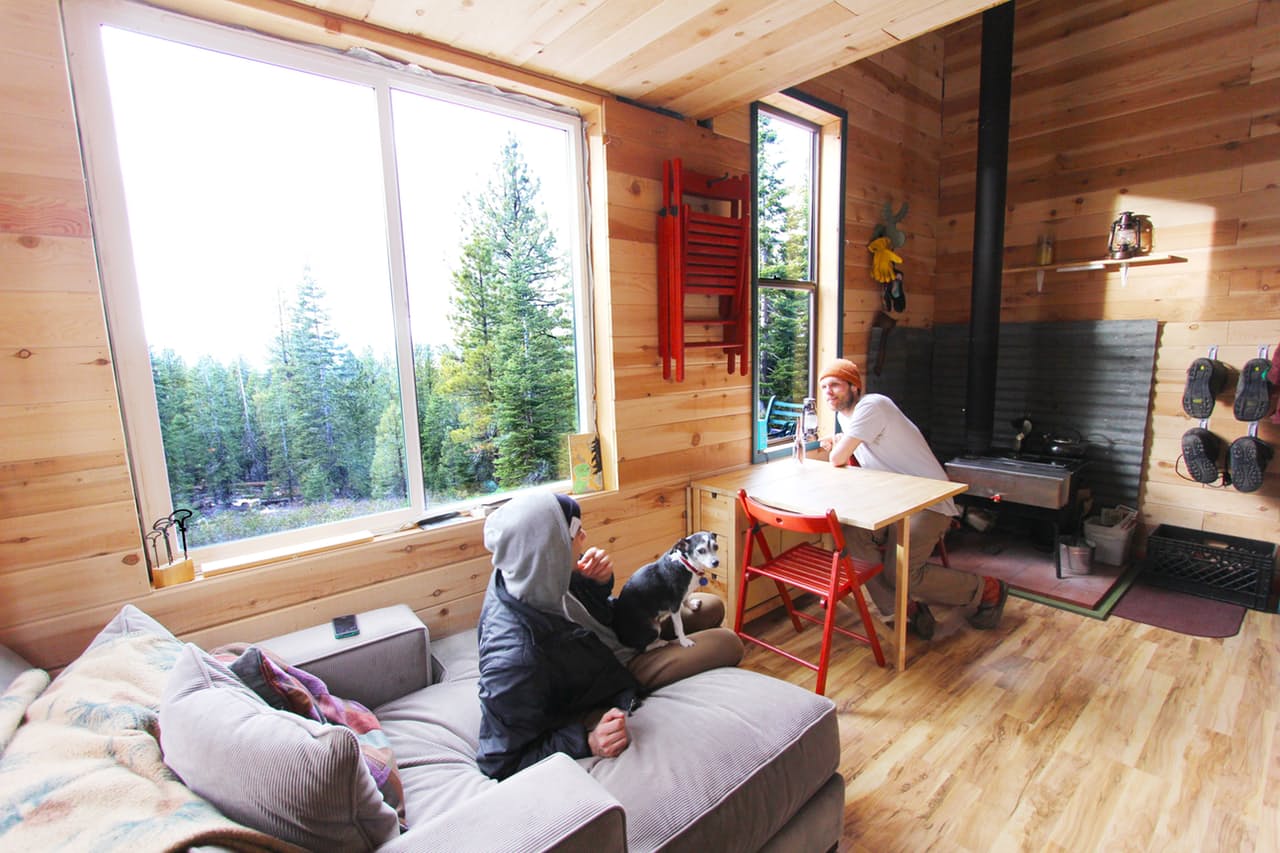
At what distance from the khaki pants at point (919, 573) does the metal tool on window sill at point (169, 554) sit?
2285 mm

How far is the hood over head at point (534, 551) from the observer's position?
54.9 inches

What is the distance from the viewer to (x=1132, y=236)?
3.07 meters

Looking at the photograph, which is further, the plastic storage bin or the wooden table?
the plastic storage bin

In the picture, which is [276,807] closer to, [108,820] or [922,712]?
[108,820]

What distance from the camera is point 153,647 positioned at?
1.32m

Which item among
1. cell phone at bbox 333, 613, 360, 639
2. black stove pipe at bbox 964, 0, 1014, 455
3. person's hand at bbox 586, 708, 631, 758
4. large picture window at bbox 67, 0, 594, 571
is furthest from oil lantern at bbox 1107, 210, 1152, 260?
cell phone at bbox 333, 613, 360, 639

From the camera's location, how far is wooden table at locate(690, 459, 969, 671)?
221cm

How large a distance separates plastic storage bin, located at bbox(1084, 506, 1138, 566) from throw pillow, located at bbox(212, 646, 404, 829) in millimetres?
3618

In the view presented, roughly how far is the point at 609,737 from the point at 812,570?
1266mm

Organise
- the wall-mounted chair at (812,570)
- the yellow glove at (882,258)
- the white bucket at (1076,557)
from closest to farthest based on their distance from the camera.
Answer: the wall-mounted chair at (812,570) → the white bucket at (1076,557) → the yellow glove at (882,258)

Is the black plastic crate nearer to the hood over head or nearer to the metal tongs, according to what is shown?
the hood over head

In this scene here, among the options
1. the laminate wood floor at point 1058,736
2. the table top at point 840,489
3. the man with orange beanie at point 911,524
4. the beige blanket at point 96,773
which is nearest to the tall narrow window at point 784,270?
the table top at point 840,489

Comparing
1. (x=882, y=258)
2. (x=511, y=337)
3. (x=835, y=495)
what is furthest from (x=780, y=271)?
(x=511, y=337)

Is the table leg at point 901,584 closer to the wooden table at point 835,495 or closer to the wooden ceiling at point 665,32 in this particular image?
the wooden table at point 835,495
